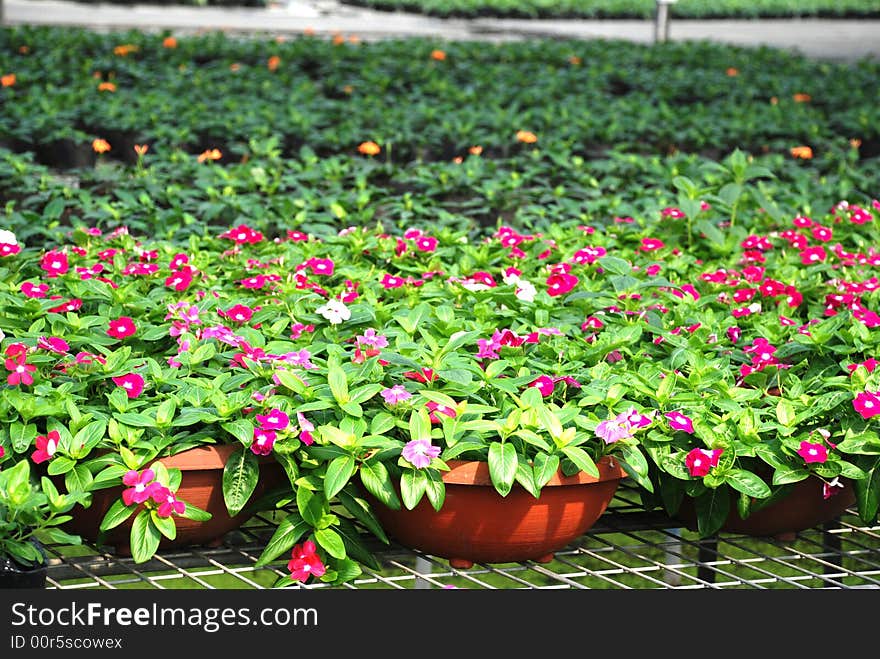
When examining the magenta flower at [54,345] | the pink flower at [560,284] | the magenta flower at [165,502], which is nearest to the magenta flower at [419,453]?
the magenta flower at [165,502]

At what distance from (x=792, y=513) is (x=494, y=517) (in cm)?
65

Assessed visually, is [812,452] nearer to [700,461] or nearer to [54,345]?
[700,461]

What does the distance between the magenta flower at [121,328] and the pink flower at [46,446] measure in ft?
1.71

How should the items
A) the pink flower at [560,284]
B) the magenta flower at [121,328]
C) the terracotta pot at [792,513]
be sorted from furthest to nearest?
the pink flower at [560,284]
the magenta flower at [121,328]
the terracotta pot at [792,513]

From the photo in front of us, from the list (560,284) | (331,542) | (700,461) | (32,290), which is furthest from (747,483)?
(32,290)

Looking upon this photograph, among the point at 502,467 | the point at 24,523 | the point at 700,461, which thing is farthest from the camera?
the point at 700,461

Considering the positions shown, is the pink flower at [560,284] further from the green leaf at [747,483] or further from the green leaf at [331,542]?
the green leaf at [331,542]

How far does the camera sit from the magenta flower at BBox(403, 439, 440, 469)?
87.5 inches

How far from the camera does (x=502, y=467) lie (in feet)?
7.36

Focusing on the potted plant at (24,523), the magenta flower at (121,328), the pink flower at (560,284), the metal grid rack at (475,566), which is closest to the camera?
the potted plant at (24,523)

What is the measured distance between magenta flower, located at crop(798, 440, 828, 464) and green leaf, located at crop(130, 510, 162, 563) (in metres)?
1.22

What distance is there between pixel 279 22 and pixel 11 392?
1454 cm

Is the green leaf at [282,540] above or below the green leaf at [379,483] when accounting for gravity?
below

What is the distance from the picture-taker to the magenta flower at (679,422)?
2.38 metres
